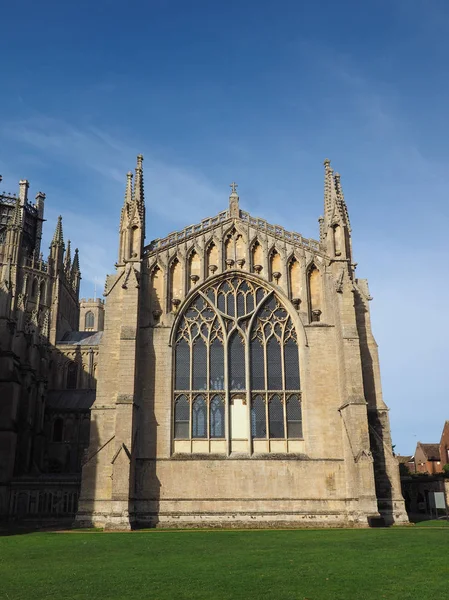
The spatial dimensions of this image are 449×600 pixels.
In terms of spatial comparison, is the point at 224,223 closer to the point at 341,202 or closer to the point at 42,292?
the point at 341,202

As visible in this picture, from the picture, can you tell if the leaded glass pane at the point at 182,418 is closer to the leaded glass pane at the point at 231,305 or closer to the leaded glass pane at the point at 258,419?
the leaded glass pane at the point at 258,419

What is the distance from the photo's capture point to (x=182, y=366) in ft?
109

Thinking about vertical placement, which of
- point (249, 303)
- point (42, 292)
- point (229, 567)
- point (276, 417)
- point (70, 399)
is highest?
point (42, 292)

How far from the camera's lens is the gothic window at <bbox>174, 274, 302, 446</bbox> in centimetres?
3241

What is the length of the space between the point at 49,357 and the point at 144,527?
46613mm

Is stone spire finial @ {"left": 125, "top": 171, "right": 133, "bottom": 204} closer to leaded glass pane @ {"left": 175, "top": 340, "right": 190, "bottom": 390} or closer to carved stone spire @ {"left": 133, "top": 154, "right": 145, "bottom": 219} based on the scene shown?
carved stone spire @ {"left": 133, "top": 154, "right": 145, "bottom": 219}

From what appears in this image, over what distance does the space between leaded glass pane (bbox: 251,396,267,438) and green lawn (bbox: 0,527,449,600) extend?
8336mm

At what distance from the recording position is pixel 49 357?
72562 millimetres

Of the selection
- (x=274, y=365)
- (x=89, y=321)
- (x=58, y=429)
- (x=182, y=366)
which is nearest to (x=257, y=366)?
(x=274, y=365)

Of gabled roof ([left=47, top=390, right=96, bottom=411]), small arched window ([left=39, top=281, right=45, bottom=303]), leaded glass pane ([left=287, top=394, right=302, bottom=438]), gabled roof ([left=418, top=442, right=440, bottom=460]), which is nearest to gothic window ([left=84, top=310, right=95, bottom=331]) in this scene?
small arched window ([left=39, top=281, right=45, bottom=303])

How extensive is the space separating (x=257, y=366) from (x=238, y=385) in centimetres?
158

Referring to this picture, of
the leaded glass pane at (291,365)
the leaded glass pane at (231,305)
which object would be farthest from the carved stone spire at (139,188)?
the leaded glass pane at (291,365)

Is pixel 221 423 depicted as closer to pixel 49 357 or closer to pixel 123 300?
pixel 123 300

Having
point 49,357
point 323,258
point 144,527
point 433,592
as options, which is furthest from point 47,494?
point 49,357
